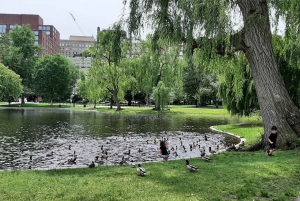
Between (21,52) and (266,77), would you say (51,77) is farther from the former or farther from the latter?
(266,77)

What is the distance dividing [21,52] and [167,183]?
81.4 m

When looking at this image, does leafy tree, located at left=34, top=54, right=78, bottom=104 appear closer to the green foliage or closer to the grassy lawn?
the green foliage

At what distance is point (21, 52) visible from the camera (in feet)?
266

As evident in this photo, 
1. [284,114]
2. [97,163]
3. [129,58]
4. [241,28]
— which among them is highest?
[129,58]

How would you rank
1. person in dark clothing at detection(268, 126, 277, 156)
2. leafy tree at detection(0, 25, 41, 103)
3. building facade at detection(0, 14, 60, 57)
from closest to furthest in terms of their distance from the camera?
person in dark clothing at detection(268, 126, 277, 156) < leafy tree at detection(0, 25, 41, 103) < building facade at detection(0, 14, 60, 57)

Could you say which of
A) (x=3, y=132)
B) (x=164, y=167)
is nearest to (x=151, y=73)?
(x=3, y=132)

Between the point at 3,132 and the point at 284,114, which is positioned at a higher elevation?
the point at 284,114

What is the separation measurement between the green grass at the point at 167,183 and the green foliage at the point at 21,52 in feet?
245

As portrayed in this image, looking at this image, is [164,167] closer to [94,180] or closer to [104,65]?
[94,180]

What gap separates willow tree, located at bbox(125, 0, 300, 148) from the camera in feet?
45.2

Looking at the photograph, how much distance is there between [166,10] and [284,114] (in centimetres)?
718

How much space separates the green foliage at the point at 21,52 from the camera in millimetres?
78062

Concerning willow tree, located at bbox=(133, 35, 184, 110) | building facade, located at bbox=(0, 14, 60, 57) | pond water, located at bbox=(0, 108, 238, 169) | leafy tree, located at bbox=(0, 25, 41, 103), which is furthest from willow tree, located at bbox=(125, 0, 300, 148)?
building facade, located at bbox=(0, 14, 60, 57)

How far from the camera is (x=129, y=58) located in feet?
183
